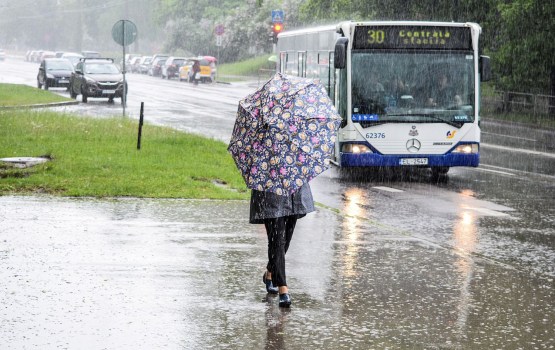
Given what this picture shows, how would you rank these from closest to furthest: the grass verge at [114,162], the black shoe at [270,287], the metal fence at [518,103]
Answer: the black shoe at [270,287], the grass verge at [114,162], the metal fence at [518,103]

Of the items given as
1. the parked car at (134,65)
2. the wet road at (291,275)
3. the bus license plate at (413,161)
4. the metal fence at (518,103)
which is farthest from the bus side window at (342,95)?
the parked car at (134,65)

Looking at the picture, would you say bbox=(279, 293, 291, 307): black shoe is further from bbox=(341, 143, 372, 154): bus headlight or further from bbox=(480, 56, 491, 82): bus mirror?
bbox=(480, 56, 491, 82): bus mirror

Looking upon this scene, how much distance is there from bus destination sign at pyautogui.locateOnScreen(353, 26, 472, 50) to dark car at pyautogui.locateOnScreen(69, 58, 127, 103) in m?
24.5

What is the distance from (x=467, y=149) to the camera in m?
18.4

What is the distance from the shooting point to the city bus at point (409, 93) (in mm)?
18250

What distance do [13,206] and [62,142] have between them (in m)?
7.55

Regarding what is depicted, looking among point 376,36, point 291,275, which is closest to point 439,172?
point 376,36

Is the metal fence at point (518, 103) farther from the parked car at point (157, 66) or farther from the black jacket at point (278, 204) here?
the parked car at point (157, 66)

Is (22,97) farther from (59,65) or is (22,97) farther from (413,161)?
(413,161)

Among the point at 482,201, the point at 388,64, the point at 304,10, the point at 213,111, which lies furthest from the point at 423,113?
the point at 304,10

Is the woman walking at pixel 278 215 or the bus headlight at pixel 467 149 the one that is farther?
the bus headlight at pixel 467 149

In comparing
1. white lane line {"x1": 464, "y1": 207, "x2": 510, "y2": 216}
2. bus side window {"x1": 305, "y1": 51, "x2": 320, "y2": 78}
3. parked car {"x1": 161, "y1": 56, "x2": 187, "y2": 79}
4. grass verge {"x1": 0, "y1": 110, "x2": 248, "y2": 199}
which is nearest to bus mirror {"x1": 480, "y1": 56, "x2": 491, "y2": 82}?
bus side window {"x1": 305, "y1": 51, "x2": 320, "y2": 78}

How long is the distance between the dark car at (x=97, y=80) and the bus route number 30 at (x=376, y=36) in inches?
966

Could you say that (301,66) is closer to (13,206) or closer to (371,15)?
(13,206)
